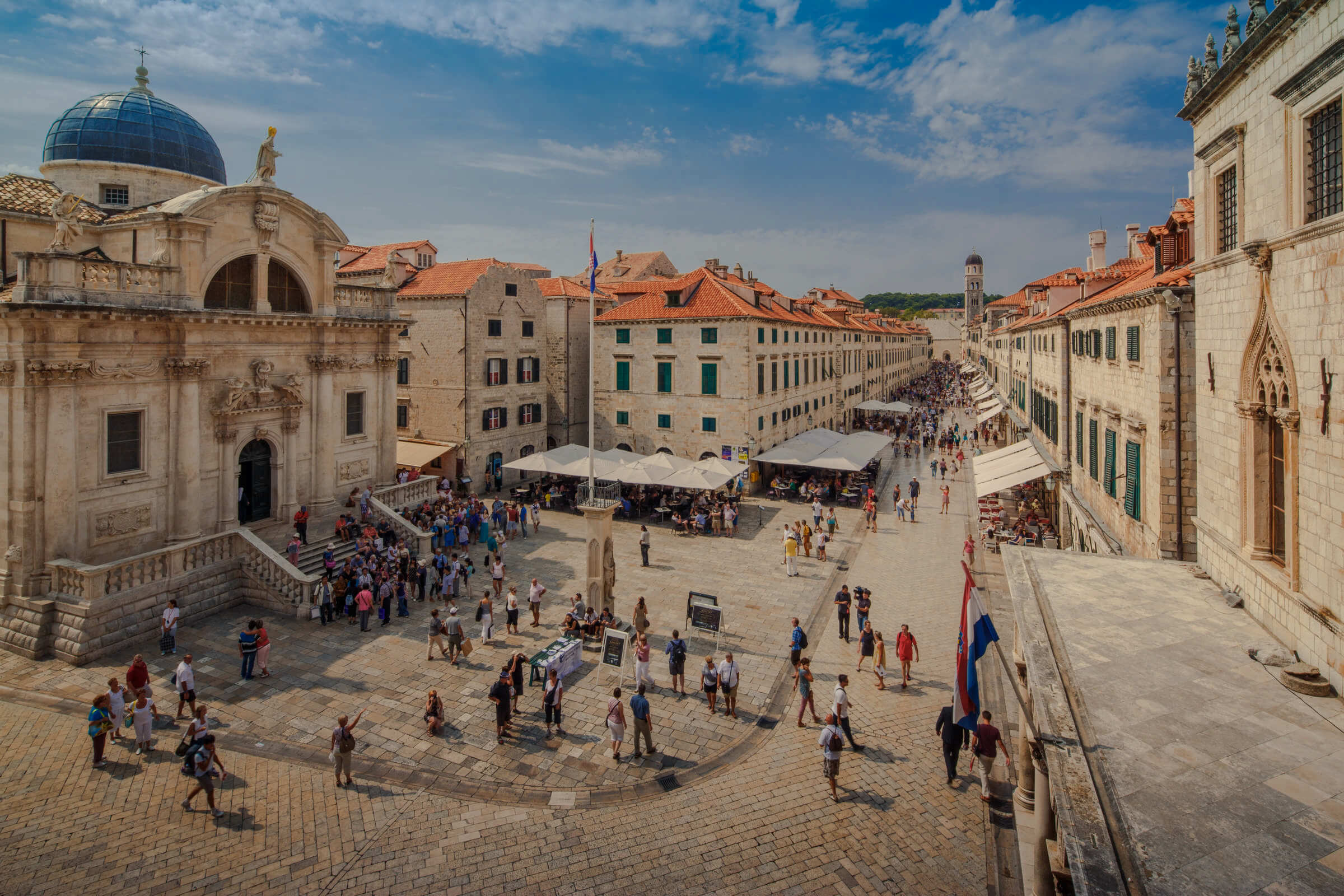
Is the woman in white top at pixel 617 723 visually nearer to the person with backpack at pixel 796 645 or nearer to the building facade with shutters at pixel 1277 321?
the person with backpack at pixel 796 645

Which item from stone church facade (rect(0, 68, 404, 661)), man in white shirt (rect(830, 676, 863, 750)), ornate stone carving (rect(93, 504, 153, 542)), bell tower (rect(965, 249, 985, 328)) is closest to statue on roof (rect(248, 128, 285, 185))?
stone church facade (rect(0, 68, 404, 661))

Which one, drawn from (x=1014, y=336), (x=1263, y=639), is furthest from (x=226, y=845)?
(x=1014, y=336)

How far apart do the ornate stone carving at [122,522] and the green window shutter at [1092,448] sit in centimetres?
2662

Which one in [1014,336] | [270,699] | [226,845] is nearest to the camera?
[226,845]

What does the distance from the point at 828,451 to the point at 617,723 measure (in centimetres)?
2459

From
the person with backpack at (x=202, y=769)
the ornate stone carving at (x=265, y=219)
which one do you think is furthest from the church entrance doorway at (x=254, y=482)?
the person with backpack at (x=202, y=769)

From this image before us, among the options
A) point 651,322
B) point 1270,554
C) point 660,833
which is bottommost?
point 660,833

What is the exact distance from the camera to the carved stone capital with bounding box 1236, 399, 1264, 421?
30.3 feet

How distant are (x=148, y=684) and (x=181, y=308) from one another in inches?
410

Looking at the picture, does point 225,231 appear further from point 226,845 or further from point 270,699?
point 226,845

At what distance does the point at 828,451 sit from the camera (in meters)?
34.2

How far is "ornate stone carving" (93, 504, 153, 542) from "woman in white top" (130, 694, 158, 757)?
783cm

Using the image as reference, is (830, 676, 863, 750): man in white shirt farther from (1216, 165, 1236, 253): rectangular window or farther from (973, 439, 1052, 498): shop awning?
(973, 439, 1052, 498): shop awning

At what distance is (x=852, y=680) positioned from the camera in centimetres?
1479
